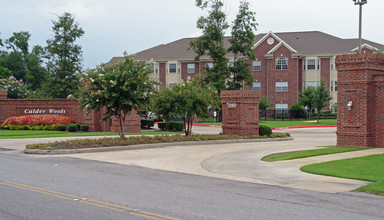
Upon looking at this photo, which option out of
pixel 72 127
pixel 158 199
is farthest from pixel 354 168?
pixel 72 127

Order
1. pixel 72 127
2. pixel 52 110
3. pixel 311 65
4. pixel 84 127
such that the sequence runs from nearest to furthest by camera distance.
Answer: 1. pixel 72 127
2. pixel 84 127
3. pixel 52 110
4. pixel 311 65

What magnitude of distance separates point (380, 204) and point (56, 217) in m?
6.37

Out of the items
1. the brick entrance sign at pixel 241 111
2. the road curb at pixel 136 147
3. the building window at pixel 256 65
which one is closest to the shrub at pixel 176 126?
the brick entrance sign at pixel 241 111

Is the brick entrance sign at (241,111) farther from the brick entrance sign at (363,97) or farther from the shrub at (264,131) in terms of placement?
the brick entrance sign at (363,97)

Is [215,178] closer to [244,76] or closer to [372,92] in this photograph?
[372,92]

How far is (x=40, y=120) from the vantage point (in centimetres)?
3444

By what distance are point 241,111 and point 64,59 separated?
29345 millimetres

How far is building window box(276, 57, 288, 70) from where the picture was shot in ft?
197

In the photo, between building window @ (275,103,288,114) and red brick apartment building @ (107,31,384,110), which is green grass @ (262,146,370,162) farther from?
building window @ (275,103,288,114)

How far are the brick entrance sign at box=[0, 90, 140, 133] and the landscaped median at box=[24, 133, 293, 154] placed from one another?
13.0 metres

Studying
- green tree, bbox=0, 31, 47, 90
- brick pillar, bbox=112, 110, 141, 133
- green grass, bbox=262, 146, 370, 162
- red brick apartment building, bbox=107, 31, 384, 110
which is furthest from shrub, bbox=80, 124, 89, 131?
green tree, bbox=0, 31, 47, 90

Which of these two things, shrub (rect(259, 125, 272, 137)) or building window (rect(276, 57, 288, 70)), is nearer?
shrub (rect(259, 125, 272, 137))

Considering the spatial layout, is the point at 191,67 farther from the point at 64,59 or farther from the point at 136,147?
the point at 136,147

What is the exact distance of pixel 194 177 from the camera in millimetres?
12047
